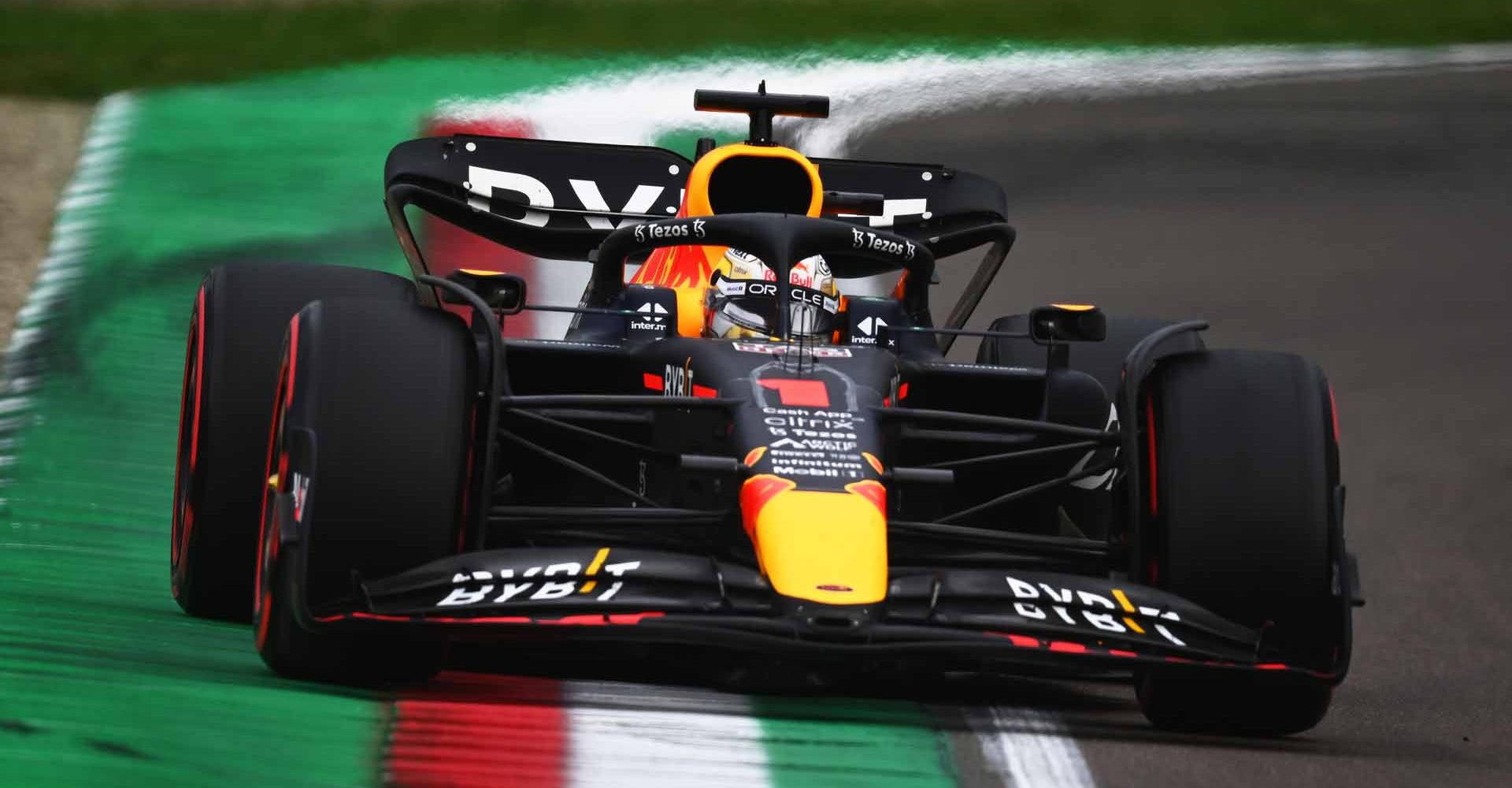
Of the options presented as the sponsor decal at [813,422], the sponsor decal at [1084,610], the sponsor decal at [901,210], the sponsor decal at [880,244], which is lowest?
the sponsor decal at [1084,610]

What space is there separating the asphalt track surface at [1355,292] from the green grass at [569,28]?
1.04 m

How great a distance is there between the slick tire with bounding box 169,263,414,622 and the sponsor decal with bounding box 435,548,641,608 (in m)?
1.74

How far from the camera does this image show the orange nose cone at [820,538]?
18.7 feet

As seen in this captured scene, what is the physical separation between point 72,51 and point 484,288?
1270cm

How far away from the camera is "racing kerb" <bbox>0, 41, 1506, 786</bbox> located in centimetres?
507

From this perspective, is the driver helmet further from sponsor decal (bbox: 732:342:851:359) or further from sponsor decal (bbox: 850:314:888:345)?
sponsor decal (bbox: 732:342:851:359)

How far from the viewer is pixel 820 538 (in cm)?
587

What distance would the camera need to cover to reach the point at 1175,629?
19.4 ft

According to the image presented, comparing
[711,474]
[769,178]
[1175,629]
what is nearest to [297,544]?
[711,474]

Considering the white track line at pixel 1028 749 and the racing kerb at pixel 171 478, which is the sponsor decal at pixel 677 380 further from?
the white track line at pixel 1028 749

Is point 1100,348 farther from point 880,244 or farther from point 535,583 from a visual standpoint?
point 535,583

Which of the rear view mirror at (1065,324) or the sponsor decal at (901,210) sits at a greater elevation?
the sponsor decal at (901,210)

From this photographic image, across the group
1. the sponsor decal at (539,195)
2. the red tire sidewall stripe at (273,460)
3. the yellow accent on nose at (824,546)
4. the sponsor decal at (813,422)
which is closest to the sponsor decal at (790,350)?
the sponsor decal at (813,422)

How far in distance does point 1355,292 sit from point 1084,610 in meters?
9.14
